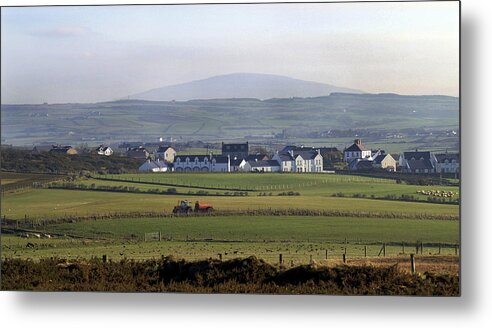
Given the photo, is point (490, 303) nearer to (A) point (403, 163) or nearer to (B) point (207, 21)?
(A) point (403, 163)

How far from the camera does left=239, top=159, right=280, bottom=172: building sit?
10.8 m

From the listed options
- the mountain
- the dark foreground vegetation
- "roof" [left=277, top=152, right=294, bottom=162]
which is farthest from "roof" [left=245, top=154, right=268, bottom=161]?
the dark foreground vegetation

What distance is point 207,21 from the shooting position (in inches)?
Answer: 416

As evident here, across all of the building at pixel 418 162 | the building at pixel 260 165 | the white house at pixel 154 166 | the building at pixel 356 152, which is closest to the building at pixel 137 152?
the white house at pixel 154 166

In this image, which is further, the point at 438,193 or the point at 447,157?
the point at 438,193

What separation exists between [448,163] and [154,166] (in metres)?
2.87

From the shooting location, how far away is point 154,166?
10930 mm

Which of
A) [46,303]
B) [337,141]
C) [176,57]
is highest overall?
[176,57]

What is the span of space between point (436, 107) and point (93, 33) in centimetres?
335

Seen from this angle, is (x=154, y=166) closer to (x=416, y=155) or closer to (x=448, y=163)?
(x=416, y=155)

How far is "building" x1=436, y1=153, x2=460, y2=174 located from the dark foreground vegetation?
0.99 m

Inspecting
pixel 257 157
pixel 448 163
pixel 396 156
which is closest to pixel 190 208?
pixel 257 157

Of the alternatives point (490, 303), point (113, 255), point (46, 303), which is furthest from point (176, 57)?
point (490, 303)

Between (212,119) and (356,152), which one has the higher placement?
(212,119)
